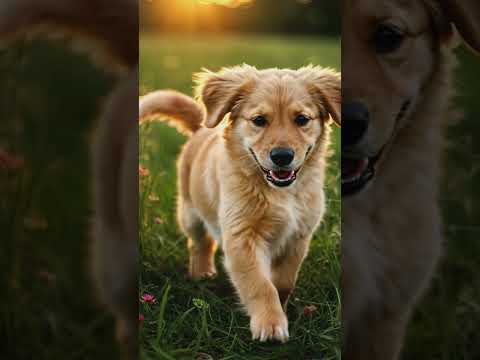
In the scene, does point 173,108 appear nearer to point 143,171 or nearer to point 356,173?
point 143,171

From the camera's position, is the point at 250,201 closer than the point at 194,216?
Yes

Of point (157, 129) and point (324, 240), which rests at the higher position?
point (157, 129)

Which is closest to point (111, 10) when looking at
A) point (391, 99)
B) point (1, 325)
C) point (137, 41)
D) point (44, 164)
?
point (137, 41)

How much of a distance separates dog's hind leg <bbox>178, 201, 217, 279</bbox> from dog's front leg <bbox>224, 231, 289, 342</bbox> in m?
0.22

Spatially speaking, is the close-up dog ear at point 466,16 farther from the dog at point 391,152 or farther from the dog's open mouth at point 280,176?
the dog's open mouth at point 280,176

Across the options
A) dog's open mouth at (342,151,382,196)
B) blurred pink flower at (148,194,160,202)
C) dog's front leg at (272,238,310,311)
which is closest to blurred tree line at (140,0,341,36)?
dog's open mouth at (342,151,382,196)

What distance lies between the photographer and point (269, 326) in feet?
8.07

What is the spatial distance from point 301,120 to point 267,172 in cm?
24

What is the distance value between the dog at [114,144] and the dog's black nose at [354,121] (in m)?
0.84

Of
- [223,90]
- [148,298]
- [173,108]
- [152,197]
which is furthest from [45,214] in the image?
[223,90]

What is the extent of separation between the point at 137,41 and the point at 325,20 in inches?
31.0

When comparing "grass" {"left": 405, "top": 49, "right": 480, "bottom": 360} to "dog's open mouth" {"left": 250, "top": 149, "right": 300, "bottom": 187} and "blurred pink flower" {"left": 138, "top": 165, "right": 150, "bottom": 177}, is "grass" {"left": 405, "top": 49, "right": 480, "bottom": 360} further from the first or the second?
"blurred pink flower" {"left": 138, "top": 165, "right": 150, "bottom": 177}

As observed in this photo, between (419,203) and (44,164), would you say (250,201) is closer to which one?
(419,203)

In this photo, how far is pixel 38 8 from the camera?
9.21ft
